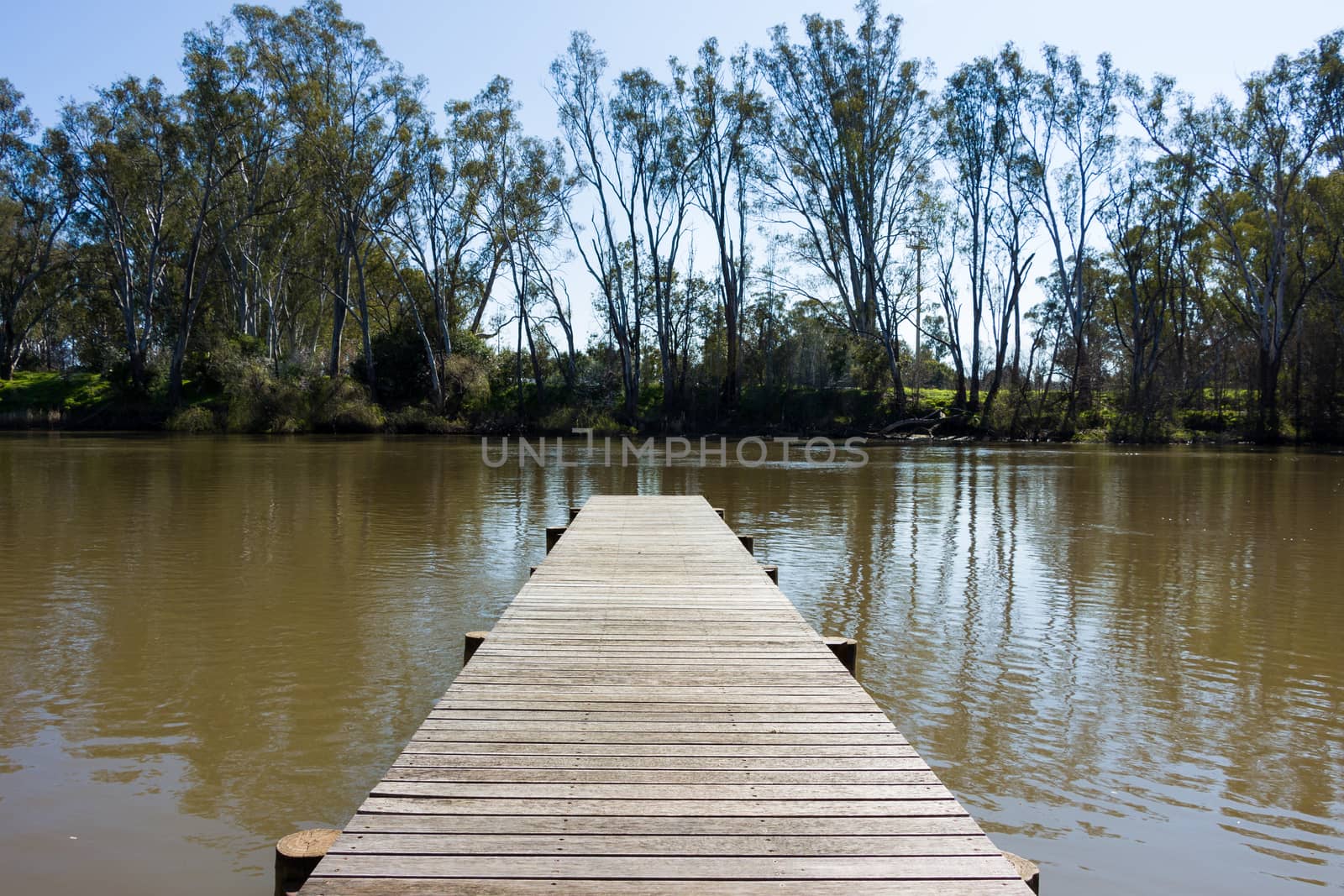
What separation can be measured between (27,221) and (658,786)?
5639cm

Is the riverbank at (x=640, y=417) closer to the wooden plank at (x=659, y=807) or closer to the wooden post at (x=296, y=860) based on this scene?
the wooden plank at (x=659, y=807)

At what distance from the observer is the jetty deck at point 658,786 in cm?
264

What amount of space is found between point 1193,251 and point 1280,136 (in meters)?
8.93

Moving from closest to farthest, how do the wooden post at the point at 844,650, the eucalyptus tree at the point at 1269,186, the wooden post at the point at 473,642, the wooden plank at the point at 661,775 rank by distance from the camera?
the wooden plank at the point at 661,775
the wooden post at the point at 844,650
the wooden post at the point at 473,642
the eucalyptus tree at the point at 1269,186

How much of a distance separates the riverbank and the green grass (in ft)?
0.28

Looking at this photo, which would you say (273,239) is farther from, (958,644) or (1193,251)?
(958,644)

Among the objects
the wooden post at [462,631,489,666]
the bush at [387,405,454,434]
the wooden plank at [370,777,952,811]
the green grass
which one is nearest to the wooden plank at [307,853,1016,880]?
the wooden plank at [370,777,952,811]

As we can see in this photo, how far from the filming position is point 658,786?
10.5 ft

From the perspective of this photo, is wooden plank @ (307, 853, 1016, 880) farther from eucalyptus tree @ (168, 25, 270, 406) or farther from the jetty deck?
eucalyptus tree @ (168, 25, 270, 406)

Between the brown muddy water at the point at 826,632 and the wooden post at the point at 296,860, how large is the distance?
1.00 m

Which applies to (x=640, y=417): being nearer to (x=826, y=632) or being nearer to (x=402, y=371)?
(x=402, y=371)

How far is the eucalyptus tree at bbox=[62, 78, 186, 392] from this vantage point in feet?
134

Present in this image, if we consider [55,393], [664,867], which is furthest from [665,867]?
[55,393]

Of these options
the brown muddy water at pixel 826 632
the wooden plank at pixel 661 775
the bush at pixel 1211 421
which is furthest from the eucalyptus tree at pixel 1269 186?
the wooden plank at pixel 661 775
